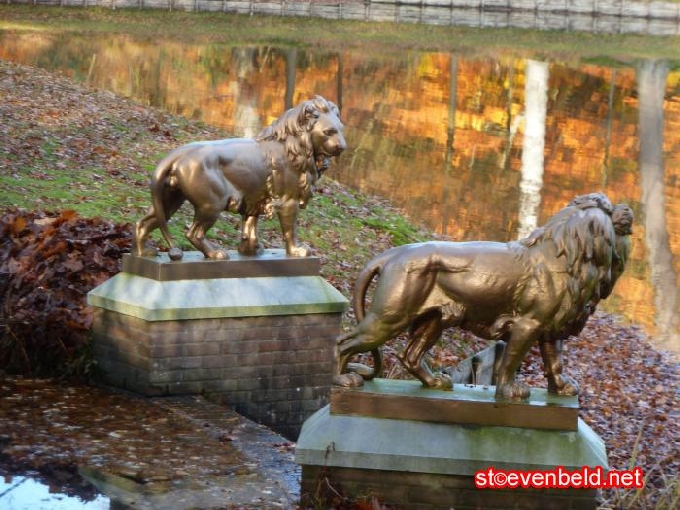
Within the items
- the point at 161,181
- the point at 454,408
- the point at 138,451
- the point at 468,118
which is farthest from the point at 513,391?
the point at 468,118

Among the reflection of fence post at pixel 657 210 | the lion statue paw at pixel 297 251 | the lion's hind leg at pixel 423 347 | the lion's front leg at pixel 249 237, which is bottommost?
the reflection of fence post at pixel 657 210

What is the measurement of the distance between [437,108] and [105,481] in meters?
28.2

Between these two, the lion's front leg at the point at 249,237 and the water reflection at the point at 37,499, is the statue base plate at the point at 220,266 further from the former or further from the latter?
the water reflection at the point at 37,499

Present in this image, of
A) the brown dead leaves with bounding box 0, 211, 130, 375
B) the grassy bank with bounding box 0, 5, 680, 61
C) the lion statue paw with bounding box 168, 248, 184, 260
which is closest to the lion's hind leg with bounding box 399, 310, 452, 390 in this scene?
the lion statue paw with bounding box 168, 248, 184, 260

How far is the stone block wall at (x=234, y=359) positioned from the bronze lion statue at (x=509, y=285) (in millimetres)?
2047

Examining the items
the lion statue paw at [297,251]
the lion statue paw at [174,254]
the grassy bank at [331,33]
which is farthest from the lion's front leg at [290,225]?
the grassy bank at [331,33]

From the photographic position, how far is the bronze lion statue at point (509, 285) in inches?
260

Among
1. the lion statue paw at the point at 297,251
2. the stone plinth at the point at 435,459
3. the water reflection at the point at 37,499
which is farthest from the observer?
the lion statue paw at the point at 297,251

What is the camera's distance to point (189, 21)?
4756cm

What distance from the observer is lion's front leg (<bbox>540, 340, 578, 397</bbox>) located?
22.4 feet

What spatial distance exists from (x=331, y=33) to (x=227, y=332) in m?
42.0

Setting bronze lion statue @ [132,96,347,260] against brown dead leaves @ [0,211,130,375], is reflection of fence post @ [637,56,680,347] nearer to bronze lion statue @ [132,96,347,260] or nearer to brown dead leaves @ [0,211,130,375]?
bronze lion statue @ [132,96,347,260]

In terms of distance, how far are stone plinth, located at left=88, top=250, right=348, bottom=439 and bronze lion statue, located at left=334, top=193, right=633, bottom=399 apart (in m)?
2.01

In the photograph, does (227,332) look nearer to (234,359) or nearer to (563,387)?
(234,359)
